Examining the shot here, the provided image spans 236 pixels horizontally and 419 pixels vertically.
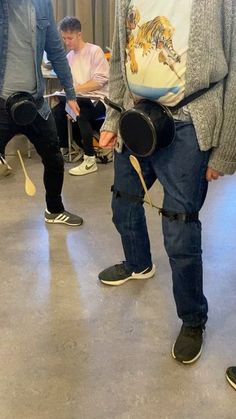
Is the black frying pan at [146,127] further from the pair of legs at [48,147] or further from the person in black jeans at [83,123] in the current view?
the person in black jeans at [83,123]

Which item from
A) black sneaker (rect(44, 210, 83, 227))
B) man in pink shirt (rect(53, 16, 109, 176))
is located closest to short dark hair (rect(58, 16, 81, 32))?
man in pink shirt (rect(53, 16, 109, 176))

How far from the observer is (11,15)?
5.91ft

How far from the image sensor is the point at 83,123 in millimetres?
3238

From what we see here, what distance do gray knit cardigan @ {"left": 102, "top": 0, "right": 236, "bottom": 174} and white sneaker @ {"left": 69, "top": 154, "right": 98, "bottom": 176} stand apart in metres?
1.82

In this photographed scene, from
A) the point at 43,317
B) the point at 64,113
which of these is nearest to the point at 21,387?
the point at 43,317

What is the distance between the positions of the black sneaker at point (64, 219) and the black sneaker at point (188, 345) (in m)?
1.00

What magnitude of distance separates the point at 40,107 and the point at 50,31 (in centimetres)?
32

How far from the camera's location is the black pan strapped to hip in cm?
120

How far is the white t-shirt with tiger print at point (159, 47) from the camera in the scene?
1.15m

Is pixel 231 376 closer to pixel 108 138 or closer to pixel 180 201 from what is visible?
pixel 180 201

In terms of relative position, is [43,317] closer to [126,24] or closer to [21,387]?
[21,387]

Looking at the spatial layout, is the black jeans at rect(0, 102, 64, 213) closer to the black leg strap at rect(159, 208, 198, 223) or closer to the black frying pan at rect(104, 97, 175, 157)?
the black frying pan at rect(104, 97, 175, 157)

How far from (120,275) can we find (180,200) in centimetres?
64

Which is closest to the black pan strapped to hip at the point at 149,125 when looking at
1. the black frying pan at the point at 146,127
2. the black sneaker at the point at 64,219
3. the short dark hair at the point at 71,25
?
the black frying pan at the point at 146,127
